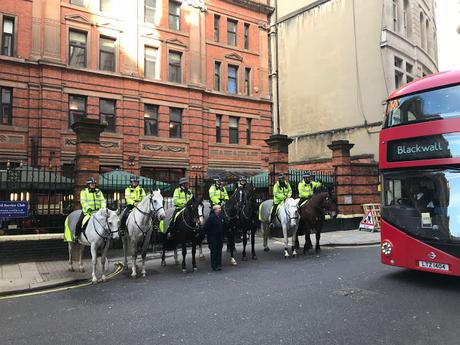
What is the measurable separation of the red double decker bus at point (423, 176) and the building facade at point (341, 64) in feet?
51.3

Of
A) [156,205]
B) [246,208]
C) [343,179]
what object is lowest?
[246,208]

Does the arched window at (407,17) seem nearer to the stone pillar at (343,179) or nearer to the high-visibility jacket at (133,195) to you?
the stone pillar at (343,179)

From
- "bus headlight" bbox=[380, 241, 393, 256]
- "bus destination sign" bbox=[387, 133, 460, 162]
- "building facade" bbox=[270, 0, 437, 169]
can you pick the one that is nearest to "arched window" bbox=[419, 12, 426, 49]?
"building facade" bbox=[270, 0, 437, 169]

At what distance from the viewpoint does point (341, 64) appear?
28.6 m

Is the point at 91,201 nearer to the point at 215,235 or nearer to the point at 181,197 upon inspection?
the point at 181,197

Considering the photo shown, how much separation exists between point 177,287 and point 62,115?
17.7 meters

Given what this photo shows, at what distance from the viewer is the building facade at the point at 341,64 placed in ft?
86.9

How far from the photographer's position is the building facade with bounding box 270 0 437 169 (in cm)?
2650

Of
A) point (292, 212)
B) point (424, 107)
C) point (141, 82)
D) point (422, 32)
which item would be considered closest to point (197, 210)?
point (292, 212)

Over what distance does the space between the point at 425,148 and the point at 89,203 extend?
784 centimetres

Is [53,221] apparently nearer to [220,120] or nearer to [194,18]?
[220,120]

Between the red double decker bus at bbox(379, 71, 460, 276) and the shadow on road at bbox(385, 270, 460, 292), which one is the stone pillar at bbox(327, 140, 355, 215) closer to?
the shadow on road at bbox(385, 270, 460, 292)

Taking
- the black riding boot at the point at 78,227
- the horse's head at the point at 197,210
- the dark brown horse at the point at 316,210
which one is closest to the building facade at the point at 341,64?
the dark brown horse at the point at 316,210

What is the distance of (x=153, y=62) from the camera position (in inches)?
1051
